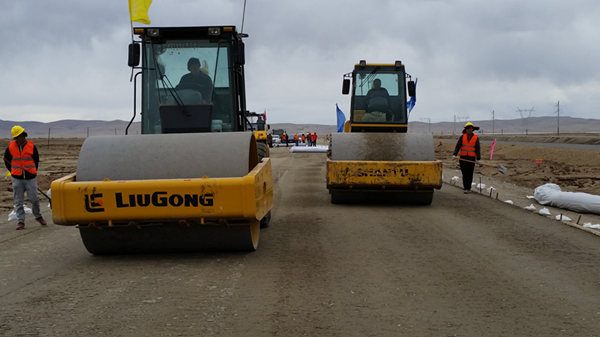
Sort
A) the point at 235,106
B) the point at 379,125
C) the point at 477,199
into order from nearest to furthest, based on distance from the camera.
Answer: the point at 235,106 < the point at 477,199 < the point at 379,125

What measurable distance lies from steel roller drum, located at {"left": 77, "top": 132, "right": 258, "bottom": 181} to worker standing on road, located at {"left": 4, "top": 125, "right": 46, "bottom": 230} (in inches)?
131

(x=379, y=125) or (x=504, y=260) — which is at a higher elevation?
(x=379, y=125)

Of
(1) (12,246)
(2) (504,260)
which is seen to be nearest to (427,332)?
(2) (504,260)

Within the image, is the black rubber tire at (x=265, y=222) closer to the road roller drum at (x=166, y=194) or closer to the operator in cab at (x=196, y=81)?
the road roller drum at (x=166, y=194)

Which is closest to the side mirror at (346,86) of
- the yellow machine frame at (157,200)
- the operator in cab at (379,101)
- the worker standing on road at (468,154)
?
the operator in cab at (379,101)

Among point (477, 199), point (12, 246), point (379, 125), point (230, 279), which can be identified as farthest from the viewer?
point (379, 125)

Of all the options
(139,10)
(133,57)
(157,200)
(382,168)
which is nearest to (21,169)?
(133,57)

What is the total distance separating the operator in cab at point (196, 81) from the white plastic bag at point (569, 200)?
307 inches

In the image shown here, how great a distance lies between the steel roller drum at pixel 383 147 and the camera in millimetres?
11102

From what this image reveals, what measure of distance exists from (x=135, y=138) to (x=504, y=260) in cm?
426

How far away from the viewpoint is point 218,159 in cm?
634

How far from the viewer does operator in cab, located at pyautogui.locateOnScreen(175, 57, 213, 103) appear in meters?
8.21

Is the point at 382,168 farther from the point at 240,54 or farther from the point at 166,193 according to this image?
the point at 166,193

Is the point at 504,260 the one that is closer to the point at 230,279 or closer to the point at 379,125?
the point at 230,279
